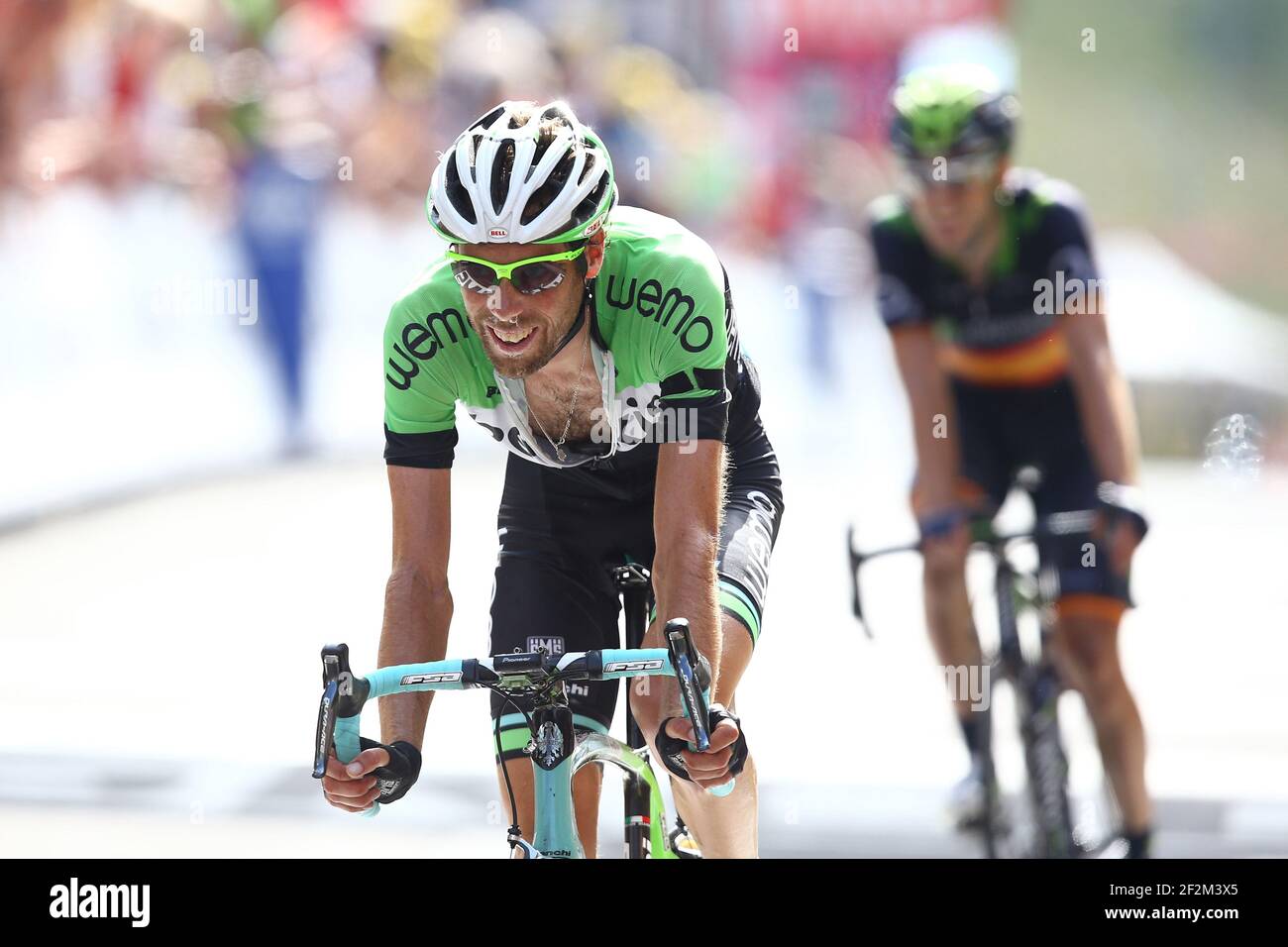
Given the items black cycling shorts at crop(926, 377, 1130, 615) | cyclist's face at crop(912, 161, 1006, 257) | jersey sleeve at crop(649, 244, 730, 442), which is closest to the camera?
jersey sleeve at crop(649, 244, 730, 442)

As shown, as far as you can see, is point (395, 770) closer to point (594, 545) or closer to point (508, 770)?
point (508, 770)

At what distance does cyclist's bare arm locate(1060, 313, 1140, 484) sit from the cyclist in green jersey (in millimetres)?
1604

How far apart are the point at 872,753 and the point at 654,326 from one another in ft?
10.9

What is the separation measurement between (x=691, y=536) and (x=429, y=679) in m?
0.57

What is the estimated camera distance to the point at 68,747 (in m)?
6.20

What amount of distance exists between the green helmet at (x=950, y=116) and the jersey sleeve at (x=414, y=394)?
2.20m

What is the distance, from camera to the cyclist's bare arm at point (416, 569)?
10.9ft

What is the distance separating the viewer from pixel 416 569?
3.33 meters

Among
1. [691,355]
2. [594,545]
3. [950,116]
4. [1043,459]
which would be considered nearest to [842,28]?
[950,116]

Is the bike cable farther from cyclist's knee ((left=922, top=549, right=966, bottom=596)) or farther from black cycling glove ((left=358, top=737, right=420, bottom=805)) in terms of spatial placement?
cyclist's knee ((left=922, top=549, right=966, bottom=596))

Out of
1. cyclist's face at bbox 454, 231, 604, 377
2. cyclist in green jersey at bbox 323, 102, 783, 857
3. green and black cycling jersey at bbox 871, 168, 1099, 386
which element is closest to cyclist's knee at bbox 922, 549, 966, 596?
green and black cycling jersey at bbox 871, 168, 1099, 386

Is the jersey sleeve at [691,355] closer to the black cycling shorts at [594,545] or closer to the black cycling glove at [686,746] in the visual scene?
the black cycling shorts at [594,545]

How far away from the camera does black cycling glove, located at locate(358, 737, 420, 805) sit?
2966 mm
